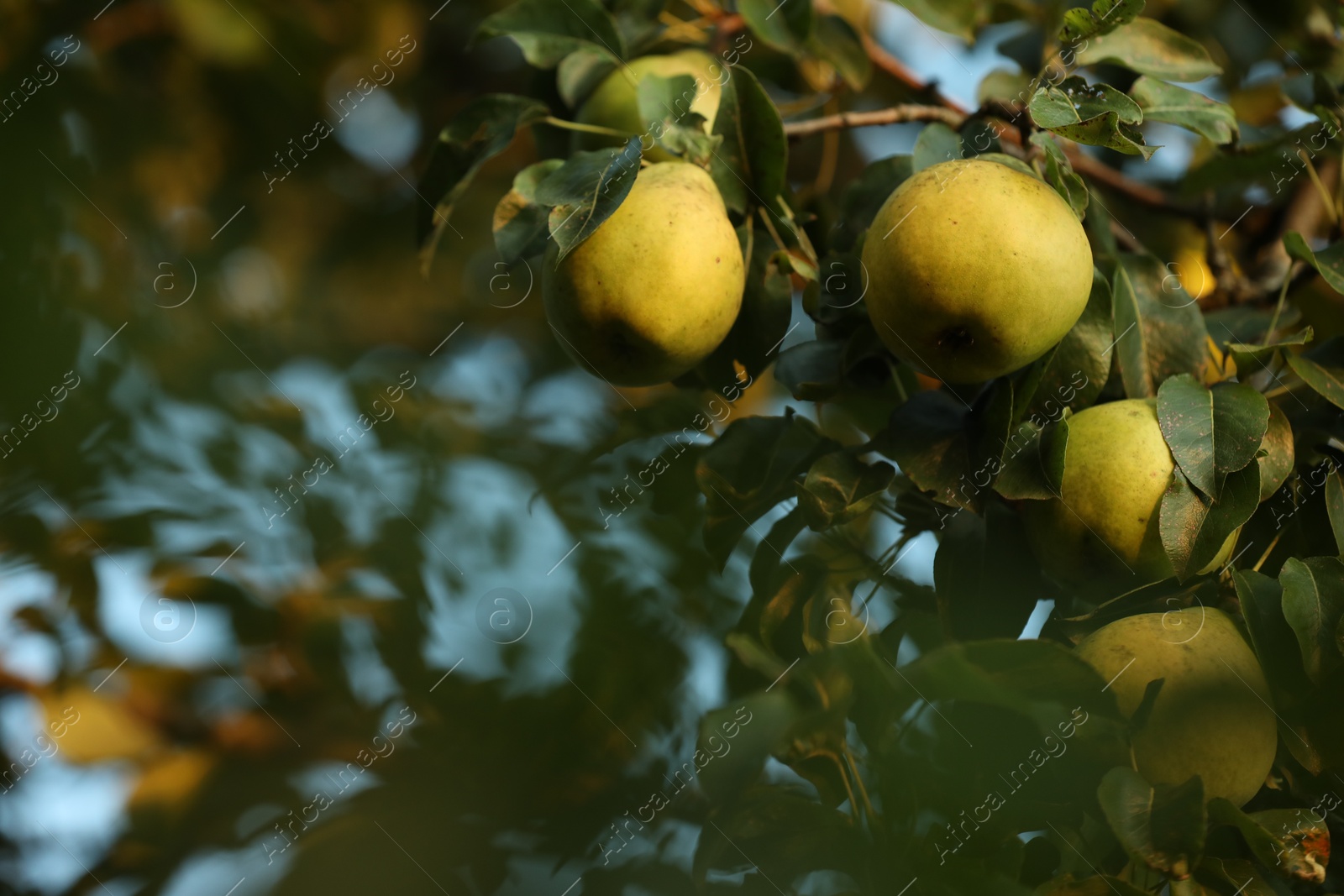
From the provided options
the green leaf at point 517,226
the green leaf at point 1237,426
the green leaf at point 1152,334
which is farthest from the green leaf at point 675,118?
the green leaf at point 1237,426

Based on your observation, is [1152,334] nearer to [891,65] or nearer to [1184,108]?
[1184,108]

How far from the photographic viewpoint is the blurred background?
987 millimetres

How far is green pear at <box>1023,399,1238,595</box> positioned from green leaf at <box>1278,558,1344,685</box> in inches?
2.5

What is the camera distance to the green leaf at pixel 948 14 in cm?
140

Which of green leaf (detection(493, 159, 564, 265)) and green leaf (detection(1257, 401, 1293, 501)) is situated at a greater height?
green leaf (detection(493, 159, 564, 265))

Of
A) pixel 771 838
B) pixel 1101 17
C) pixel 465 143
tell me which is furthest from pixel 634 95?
pixel 771 838

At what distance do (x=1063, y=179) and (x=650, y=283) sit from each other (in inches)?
15.4

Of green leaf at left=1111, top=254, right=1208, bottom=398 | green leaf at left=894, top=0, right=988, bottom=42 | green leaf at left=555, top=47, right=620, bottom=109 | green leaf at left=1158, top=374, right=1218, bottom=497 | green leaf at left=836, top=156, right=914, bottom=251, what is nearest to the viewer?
green leaf at left=1158, top=374, right=1218, bottom=497

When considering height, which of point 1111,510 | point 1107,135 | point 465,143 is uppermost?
point 465,143

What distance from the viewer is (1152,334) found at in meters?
1.06

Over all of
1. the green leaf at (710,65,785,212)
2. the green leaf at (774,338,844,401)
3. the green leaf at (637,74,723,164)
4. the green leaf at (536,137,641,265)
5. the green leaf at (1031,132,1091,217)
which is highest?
the green leaf at (536,137,641,265)

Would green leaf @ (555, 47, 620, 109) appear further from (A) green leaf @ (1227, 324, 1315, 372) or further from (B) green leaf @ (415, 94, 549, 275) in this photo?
(A) green leaf @ (1227, 324, 1315, 372)

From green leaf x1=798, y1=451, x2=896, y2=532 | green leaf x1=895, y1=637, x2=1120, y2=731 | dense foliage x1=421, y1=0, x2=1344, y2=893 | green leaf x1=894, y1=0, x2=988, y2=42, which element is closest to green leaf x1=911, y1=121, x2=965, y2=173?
dense foliage x1=421, y1=0, x2=1344, y2=893

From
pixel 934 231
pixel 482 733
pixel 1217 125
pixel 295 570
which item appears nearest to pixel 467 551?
pixel 482 733
